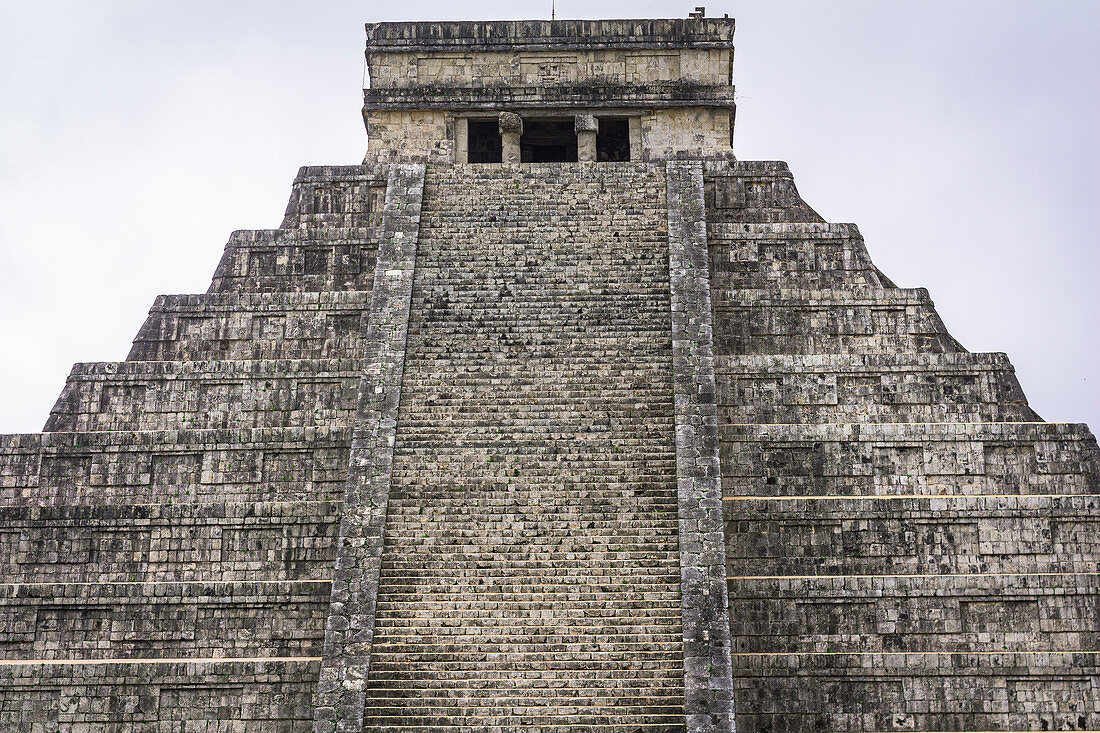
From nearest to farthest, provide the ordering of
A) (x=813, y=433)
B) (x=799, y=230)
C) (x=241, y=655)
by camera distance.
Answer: (x=241, y=655) → (x=813, y=433) → (x=799, y=230)

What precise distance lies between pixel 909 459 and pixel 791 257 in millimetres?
3698

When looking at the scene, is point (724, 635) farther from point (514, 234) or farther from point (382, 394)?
point (514, 234)

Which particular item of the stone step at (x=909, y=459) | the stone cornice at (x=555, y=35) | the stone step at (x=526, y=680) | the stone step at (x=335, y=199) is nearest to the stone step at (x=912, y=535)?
the stone step at (x=909, y=459)

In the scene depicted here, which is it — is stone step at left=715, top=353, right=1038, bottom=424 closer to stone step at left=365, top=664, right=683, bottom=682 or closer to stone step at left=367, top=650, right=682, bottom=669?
stone step at left=367, top=650, right=682, bottom=669

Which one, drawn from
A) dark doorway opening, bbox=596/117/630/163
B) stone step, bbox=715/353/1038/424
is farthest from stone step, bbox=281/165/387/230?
stone step, bbox=715/353/1038/424

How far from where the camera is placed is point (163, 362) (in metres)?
18.7

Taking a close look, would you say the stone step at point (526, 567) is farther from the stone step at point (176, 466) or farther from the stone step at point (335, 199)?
the stone step at point (335, 199)

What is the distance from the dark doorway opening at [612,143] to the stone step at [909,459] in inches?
298

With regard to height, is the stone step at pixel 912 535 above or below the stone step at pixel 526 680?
above

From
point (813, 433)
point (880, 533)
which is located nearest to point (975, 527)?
point (880, 533)

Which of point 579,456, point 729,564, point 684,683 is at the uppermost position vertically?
point 579,456

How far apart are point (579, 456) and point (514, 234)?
4.54 metres

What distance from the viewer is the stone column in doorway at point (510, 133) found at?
74.8ft

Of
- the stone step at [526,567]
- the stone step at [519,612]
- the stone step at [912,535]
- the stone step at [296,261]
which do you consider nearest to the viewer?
the stone step at [519,612]
